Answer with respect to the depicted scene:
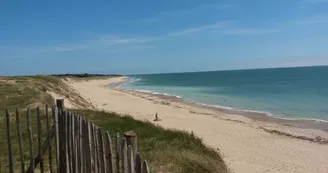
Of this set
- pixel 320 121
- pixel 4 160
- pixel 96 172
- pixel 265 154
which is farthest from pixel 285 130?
pixel 96 172

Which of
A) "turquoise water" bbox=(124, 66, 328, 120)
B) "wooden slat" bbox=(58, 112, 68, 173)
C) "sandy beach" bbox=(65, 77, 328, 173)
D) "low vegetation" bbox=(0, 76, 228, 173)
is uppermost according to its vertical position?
"wooden slat" bbox=(58, 112, 68, 173)

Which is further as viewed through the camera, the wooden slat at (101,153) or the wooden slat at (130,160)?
the wooden slat at (101,153)

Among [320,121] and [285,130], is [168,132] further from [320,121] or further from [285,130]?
[320,121]

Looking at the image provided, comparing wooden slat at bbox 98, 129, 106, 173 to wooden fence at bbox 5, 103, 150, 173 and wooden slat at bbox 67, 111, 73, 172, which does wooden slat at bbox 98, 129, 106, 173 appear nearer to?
wooden fence at bbox 5, 103, 150, 173

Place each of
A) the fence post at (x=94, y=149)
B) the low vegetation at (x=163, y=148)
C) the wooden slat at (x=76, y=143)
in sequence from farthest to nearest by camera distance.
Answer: the low vegetation at (x=163, y=148) < the wooden slat at (x=76, y=143) < the fence post at (x=94, y=149)

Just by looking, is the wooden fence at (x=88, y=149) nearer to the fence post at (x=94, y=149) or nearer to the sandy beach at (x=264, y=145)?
the fence post at (x=94, y=149)

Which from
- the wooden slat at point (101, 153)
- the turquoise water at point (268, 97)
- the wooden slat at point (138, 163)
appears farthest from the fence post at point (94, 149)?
the turquoise water at point (268, 97)

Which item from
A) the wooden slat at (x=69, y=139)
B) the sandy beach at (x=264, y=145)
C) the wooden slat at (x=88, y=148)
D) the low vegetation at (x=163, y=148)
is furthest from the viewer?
the sandy beach at (x=264, y=145)

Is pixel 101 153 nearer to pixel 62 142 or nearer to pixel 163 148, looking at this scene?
pixel 62 142

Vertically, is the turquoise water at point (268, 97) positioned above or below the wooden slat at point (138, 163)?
below

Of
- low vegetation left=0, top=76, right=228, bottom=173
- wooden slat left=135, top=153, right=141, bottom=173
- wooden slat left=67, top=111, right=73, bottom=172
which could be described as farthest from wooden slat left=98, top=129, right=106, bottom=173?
low vegetation left=0, top=76, right=228, bottom=173

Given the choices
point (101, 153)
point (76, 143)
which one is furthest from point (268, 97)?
point (101, 153)

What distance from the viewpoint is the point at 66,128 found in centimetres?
611

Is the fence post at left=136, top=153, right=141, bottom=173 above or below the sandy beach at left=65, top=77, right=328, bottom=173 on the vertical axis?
above
